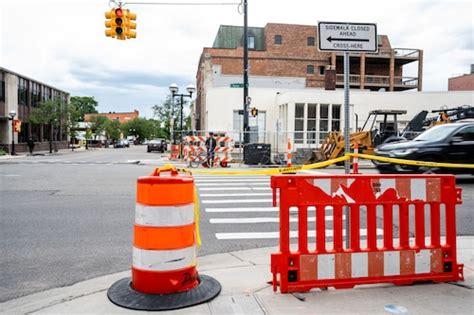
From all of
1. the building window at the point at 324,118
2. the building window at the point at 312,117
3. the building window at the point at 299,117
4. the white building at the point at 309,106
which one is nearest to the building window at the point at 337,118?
the white building at the point at 309,106

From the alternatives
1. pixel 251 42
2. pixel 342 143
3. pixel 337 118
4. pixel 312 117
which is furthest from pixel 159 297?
pixel 251 42

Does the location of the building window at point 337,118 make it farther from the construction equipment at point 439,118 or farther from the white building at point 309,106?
the construction equipment at point 439,118

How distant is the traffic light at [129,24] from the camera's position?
17281 millimetres

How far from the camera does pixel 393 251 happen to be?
4500mm

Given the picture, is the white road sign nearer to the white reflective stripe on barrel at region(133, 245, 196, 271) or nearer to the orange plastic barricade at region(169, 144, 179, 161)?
the white reflective stripe on barrel at region(133, 245, 196, 271)

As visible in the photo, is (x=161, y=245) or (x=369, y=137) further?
(x=369, y=137)

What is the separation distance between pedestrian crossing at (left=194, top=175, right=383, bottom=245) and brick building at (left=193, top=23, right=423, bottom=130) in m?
45.8

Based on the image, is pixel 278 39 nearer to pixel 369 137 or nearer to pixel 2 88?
pixel 2 88

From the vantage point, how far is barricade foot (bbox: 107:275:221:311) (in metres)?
3.91

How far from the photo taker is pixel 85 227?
7535 millimetres

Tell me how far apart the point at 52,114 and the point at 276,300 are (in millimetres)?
46619

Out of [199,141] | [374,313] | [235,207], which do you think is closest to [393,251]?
[374,313]

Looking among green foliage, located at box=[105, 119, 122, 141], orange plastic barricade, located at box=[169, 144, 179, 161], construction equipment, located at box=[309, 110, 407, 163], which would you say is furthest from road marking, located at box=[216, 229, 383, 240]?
green foliage, located at box=[105, 119, 122, 141]

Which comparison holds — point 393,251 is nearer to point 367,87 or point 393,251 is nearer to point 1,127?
point 1,127
